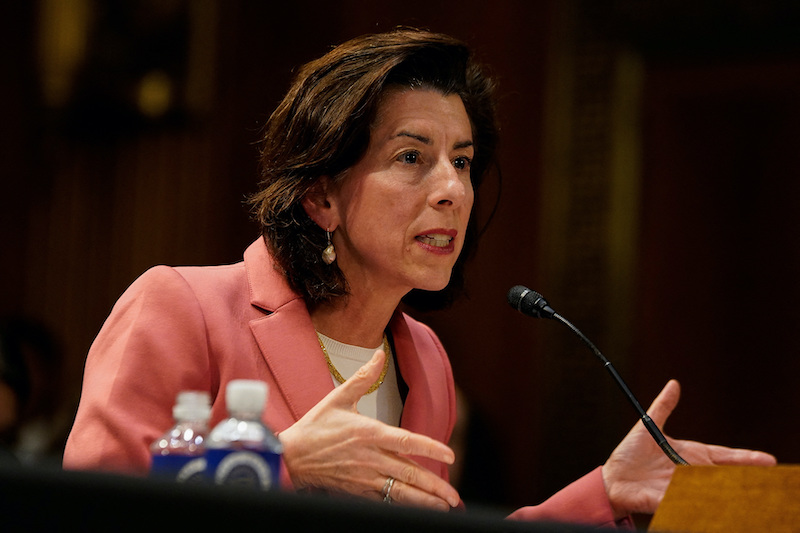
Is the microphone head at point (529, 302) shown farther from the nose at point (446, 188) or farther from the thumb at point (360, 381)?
the thumb at point (360, 381)

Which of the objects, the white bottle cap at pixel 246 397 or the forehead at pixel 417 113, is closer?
the white bottle cap at pixel 246 397

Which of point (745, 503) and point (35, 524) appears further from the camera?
point (745, 503)

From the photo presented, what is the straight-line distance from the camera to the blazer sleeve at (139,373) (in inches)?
59.9

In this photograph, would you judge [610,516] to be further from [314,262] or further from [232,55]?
[232,55]

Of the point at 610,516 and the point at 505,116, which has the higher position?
the point at 505,116

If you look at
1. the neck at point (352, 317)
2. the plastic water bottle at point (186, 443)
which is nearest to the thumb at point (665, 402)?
the neck at point (352, 317)

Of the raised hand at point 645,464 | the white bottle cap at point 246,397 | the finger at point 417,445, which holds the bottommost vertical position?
the raised hand at point 645,464

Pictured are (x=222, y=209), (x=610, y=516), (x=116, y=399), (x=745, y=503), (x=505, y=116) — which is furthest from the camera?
(x=222, y=209)

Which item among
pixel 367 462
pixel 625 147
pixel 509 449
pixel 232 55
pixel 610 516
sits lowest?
pixel 509 449

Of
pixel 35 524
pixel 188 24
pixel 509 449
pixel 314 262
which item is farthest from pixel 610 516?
pixel 188 24

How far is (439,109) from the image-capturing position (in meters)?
2.01

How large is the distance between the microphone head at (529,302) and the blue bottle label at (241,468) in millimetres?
927

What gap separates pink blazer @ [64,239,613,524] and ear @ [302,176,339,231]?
13cm

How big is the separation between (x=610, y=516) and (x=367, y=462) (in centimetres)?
70
